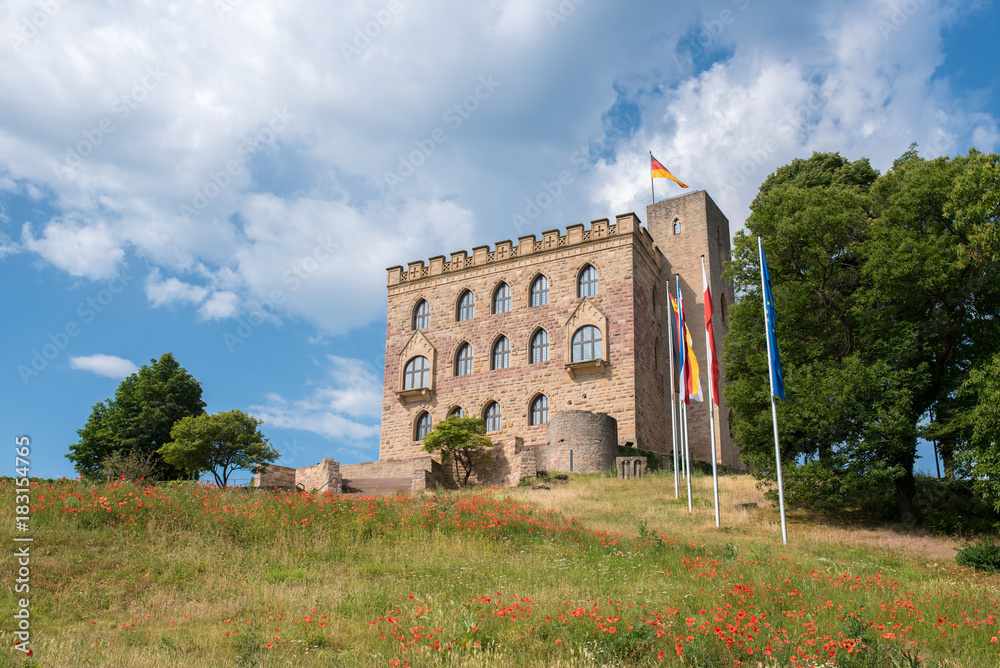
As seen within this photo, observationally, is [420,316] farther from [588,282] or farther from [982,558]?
[982,558]

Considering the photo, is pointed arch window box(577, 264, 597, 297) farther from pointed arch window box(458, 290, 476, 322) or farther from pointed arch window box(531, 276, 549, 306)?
pointed arch window box(458, 290, 476, 322)

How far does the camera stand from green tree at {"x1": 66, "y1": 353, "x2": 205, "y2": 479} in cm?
3572

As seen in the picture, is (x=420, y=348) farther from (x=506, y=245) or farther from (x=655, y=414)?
(x=655, y=414)

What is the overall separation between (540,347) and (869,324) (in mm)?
16869

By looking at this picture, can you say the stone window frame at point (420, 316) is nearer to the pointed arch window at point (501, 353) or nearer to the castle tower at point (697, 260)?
the pointed arch window at point (501, 353)

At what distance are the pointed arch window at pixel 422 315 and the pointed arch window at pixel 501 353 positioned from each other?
4.20 metres

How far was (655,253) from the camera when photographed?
124 feet

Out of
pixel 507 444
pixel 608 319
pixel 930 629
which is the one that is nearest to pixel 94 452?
pixel 507 444

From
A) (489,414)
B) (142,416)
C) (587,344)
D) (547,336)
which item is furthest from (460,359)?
(142,416)

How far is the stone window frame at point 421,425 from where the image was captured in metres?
36.0

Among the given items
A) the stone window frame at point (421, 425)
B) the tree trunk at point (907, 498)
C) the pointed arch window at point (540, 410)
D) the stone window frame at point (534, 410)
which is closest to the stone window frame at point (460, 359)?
the stone window frame at point (421, 425)

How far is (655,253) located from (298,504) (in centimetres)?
2735

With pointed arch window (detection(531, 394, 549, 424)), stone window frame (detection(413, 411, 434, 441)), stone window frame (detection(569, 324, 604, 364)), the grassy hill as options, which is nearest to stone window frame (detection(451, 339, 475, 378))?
stone window frame (detection(413, 411, 434, 441))

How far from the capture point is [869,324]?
1978 centimetres
